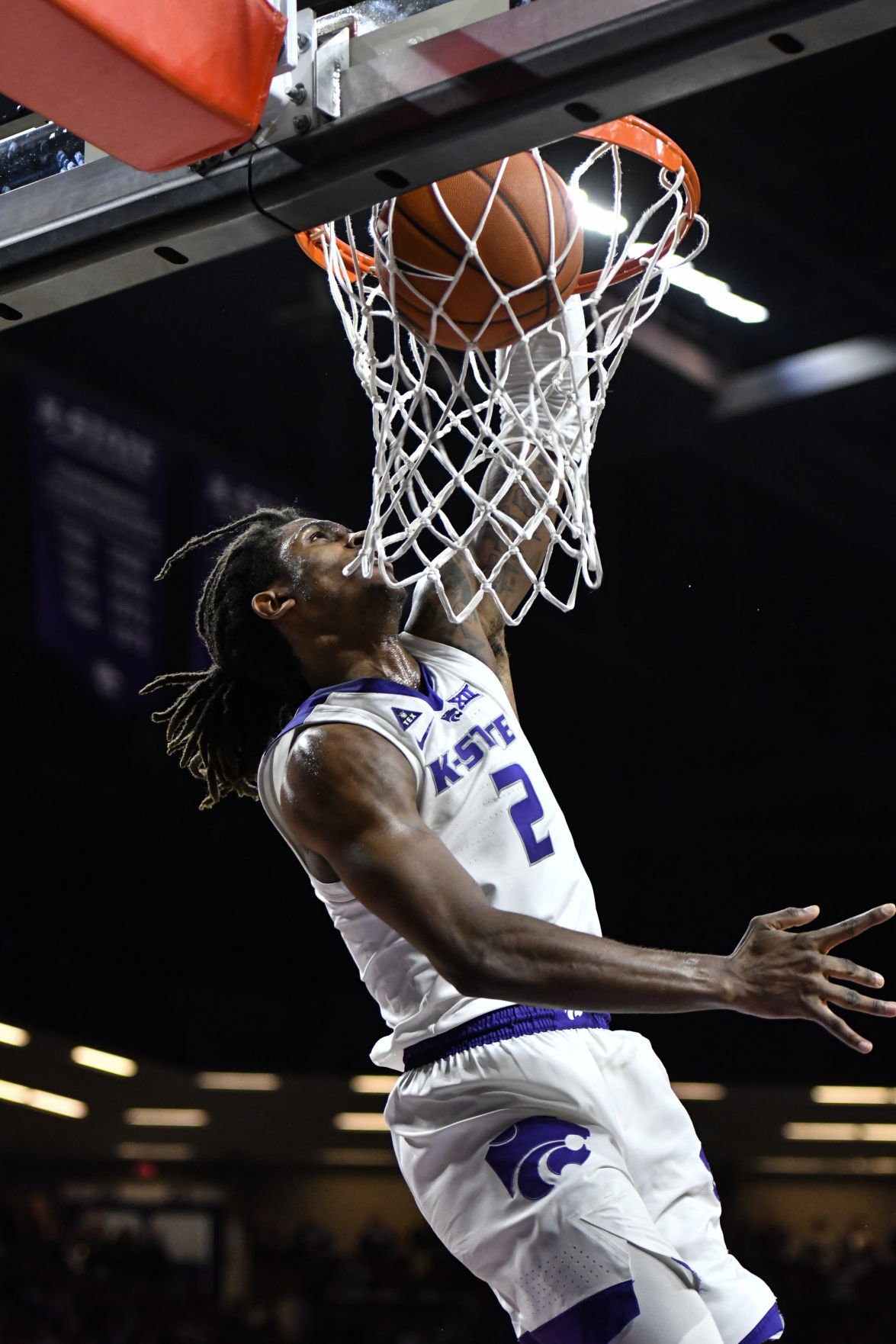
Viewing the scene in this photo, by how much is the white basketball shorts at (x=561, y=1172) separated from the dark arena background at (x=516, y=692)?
5.32 m

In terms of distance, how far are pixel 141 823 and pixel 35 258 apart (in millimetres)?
7700

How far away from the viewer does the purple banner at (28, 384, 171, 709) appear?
7.78 meters

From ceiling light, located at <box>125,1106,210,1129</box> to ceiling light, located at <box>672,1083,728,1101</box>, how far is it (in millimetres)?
3813

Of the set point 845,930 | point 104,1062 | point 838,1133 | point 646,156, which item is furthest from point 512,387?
point 838,1133

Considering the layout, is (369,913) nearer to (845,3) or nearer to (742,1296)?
(742,1296)

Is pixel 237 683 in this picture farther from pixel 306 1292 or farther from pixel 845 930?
pixel 306 1292

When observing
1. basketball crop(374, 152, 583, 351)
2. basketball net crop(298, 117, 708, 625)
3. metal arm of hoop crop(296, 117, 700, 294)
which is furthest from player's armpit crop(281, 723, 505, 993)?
metal arm of hoop crop(296, 117, 700, 294)

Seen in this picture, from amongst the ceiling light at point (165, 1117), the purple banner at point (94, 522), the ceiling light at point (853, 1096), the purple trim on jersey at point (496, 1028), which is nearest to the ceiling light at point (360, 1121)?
the ceiling light at point (165, 1117)

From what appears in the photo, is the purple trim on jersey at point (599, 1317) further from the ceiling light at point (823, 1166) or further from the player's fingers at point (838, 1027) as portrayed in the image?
the ceiling light at point (823, 1166)

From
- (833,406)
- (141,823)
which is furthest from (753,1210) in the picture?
(833,406)

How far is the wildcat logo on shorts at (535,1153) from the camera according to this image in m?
2.29

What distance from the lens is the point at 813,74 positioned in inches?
272

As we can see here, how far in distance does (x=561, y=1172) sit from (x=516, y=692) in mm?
7421

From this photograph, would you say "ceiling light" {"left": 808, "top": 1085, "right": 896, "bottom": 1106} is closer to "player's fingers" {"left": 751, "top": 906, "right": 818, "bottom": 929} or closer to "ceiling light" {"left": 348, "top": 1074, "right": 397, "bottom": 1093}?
"ceiling light" {"left": 348, "top": 1074, "right": 397, "bottom": 1093}
